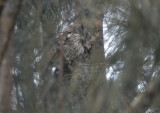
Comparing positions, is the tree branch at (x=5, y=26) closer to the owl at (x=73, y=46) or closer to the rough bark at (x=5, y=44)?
the rough bark at (x=5, y=44)

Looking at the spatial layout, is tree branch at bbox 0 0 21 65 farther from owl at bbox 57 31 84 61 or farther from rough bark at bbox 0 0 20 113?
→ owl at bbox 57 31 84 61

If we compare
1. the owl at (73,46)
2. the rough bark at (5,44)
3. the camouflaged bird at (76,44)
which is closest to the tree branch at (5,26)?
the rough bark at (5,44)

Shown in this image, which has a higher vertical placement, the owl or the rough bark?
the owl

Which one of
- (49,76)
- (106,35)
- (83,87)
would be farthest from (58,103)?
(83,87)

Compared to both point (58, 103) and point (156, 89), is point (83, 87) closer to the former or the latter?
point (58, 103)

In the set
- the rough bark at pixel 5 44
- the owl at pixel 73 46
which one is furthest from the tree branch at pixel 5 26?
the owl at pixel 73 46

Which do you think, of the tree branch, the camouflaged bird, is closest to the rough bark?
the tree branch

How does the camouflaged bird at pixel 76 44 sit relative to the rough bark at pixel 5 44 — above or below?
above

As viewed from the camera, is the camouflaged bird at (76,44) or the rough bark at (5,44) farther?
the camouflaged bird at (76,44)

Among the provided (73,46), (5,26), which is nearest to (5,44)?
(5,26)

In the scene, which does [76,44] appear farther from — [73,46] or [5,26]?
[5,26]

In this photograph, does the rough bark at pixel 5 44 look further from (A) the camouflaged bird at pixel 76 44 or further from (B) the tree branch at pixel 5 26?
(A) the camouflaged bird at pixel 76 44

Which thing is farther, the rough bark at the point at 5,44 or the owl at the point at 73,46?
the owl at the point at 73,46

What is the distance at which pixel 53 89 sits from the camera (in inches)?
52.4
